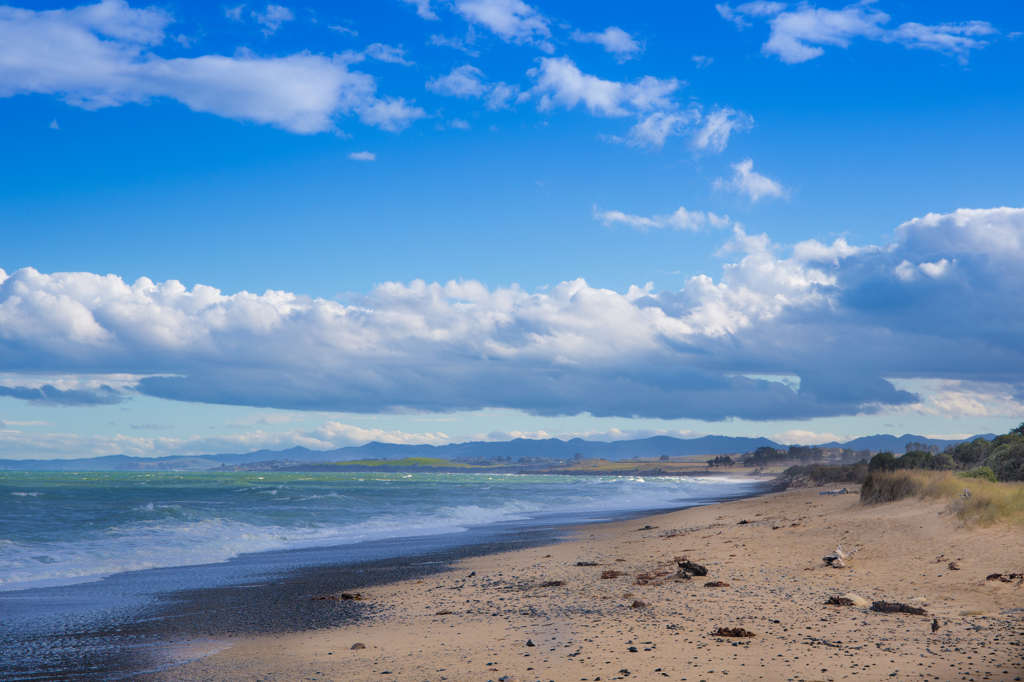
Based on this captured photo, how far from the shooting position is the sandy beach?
320 inches

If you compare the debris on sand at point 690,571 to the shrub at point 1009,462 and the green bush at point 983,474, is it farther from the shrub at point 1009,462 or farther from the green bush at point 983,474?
the shrub at point 1009,462

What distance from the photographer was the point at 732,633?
9477 mm

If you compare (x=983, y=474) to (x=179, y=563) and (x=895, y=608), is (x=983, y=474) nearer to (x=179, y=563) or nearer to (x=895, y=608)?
(x=895, y=608)

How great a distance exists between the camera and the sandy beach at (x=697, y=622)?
8.13 metres

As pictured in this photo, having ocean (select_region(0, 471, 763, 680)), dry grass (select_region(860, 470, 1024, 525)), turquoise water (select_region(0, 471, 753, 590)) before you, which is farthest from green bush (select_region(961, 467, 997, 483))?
turquoise water (select_region(0, 471, 753, 590))

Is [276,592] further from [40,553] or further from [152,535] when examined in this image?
[152,535]

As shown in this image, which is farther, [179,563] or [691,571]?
[179,563]

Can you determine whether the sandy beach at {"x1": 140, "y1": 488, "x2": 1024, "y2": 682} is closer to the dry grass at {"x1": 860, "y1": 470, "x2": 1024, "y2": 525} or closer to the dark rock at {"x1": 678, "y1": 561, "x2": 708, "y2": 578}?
the dark rock at {"x1": 678, "y1": 561, "x2": 708, "y2": 578}

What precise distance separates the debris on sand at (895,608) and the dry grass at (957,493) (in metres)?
5.70

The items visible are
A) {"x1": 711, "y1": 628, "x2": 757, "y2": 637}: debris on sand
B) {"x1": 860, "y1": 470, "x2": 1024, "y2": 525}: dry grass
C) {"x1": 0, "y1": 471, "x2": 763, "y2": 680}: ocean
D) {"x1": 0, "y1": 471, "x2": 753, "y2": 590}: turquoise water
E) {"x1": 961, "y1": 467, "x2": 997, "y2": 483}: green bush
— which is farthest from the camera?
{"x1": 961, "y1": 467, "x2": 997, "y2": 483}: green bush

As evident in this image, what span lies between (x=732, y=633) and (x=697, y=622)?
3.23 feet

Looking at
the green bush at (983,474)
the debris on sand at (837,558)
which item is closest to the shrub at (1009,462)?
the green bush at (983,474)

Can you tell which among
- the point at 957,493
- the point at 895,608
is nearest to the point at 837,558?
the point at 895,608

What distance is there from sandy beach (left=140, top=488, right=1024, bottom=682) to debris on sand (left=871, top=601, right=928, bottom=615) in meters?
0.16
